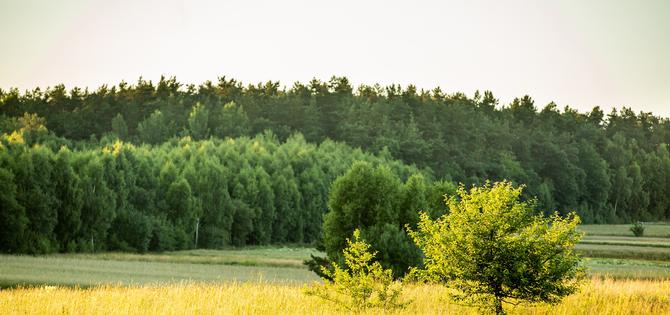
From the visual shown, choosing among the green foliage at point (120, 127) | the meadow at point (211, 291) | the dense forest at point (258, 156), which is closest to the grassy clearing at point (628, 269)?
the meadow at point (211, 291)

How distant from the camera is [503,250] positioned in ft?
61.4

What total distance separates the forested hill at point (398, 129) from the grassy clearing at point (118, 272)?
224ft

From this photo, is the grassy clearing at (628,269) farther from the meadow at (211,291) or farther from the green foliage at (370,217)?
the green foliage at (370,217)

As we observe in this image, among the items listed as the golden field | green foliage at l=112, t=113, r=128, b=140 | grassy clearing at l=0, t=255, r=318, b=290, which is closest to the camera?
the golden field

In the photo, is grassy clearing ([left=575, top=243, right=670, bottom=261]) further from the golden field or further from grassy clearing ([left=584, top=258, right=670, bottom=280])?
the golden field

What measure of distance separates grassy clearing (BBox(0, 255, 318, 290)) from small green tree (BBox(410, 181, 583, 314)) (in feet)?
56.0

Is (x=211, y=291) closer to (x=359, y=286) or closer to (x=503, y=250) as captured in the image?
(x=359, y=286)

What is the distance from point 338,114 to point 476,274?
360 ft

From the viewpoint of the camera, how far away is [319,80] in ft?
475

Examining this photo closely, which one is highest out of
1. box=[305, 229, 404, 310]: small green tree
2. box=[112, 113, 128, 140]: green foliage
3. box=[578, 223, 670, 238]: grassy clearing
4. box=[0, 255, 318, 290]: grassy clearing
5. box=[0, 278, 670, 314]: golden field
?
box=[112, 113, 128, 140]: green foliage

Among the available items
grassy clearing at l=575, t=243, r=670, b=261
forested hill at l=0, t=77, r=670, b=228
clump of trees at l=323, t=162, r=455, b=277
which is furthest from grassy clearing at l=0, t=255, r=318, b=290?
forested hill at l=0, t=77, r=670, b=228

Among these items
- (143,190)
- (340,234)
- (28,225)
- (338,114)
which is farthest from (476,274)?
(338,114)

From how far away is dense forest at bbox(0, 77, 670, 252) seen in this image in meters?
62.9

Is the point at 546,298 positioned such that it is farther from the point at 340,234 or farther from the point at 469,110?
the point at 469,110
